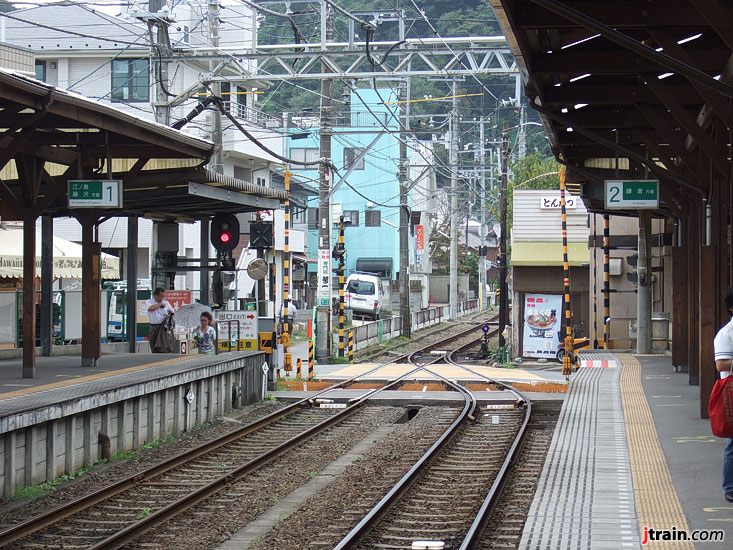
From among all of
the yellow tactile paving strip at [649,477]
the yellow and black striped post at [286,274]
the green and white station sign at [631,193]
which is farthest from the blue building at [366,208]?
the yellow tactile paving strip at [649,477]

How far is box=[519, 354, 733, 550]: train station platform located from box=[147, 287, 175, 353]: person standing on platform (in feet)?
25.7

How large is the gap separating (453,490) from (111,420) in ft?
14.2

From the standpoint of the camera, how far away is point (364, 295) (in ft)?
157

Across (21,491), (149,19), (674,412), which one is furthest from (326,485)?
(149,19)

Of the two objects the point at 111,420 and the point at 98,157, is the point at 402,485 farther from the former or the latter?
the point at 98,157

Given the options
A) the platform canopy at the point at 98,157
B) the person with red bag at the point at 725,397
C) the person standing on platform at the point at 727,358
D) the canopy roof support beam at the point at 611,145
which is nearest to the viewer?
the person with red bag at the point at 725,397

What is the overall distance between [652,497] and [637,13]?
13.5 ft

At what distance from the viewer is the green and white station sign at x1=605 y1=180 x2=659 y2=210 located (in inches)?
591

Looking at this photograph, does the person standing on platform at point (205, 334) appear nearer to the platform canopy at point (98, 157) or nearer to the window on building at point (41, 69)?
the platform canopy at point (98, 157)

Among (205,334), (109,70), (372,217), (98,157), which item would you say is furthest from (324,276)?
(372,217)

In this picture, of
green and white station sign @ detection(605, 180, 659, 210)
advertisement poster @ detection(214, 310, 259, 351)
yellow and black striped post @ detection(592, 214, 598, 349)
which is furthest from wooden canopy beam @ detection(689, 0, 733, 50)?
yellow and black striped post @ detection(592, 214, 598, 349)

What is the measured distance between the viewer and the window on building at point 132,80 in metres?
35.6

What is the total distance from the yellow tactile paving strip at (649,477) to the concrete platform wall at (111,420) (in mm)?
5795

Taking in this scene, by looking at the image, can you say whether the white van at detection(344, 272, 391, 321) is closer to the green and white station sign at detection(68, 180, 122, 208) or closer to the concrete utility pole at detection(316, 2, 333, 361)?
the concrete utility pole at detection(316, 2, 333, 361)
